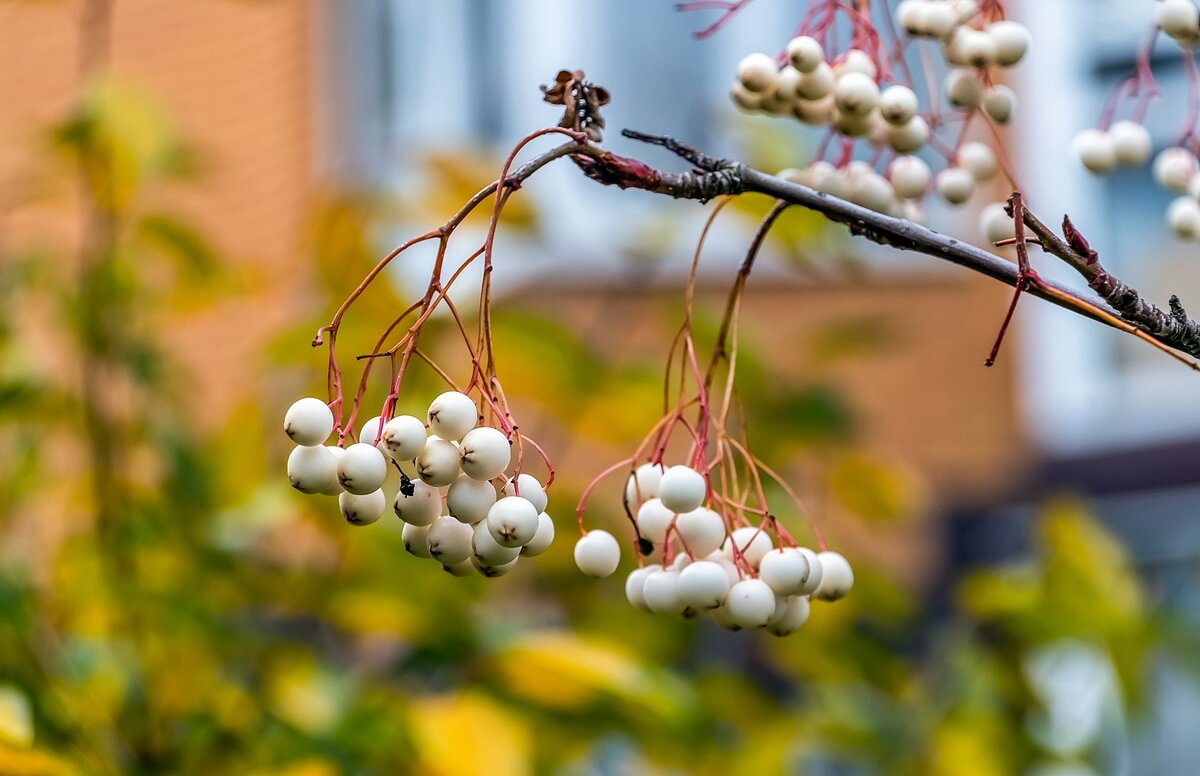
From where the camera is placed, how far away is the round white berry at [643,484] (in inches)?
25.0

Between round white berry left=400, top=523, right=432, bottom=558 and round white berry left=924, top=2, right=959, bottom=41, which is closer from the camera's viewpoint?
round white berry left=400, top=523, right=432, bottom=558

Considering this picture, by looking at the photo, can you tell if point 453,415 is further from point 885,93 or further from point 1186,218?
point 1186,218

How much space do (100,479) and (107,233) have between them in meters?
0.25

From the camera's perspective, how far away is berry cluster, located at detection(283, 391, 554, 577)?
0.53 m

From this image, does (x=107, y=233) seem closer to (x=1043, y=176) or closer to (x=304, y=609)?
(x=304, y=609)

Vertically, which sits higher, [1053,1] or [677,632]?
[1053,1]

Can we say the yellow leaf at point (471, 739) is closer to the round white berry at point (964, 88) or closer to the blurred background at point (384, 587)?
the blurred background at point (384, 587)

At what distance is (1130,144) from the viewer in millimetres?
776

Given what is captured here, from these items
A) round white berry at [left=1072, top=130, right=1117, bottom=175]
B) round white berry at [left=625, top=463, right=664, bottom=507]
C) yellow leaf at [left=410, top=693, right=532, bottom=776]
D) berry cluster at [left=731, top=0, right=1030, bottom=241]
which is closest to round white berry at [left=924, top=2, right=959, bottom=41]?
berry cluster at [left=731, top=0, right=1030, bottom=241]

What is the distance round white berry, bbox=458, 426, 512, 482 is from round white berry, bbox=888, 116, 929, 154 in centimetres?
27

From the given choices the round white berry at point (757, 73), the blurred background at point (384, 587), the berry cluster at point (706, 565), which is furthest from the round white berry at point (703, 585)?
the blurred background at point (384, 587)

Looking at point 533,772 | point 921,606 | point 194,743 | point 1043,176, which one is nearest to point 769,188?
point 194,743

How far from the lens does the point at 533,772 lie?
1336 mm

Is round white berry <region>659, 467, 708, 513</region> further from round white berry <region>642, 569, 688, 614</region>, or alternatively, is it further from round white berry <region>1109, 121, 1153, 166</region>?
round white berry <region>1109, 121, 1153, 166</region>
